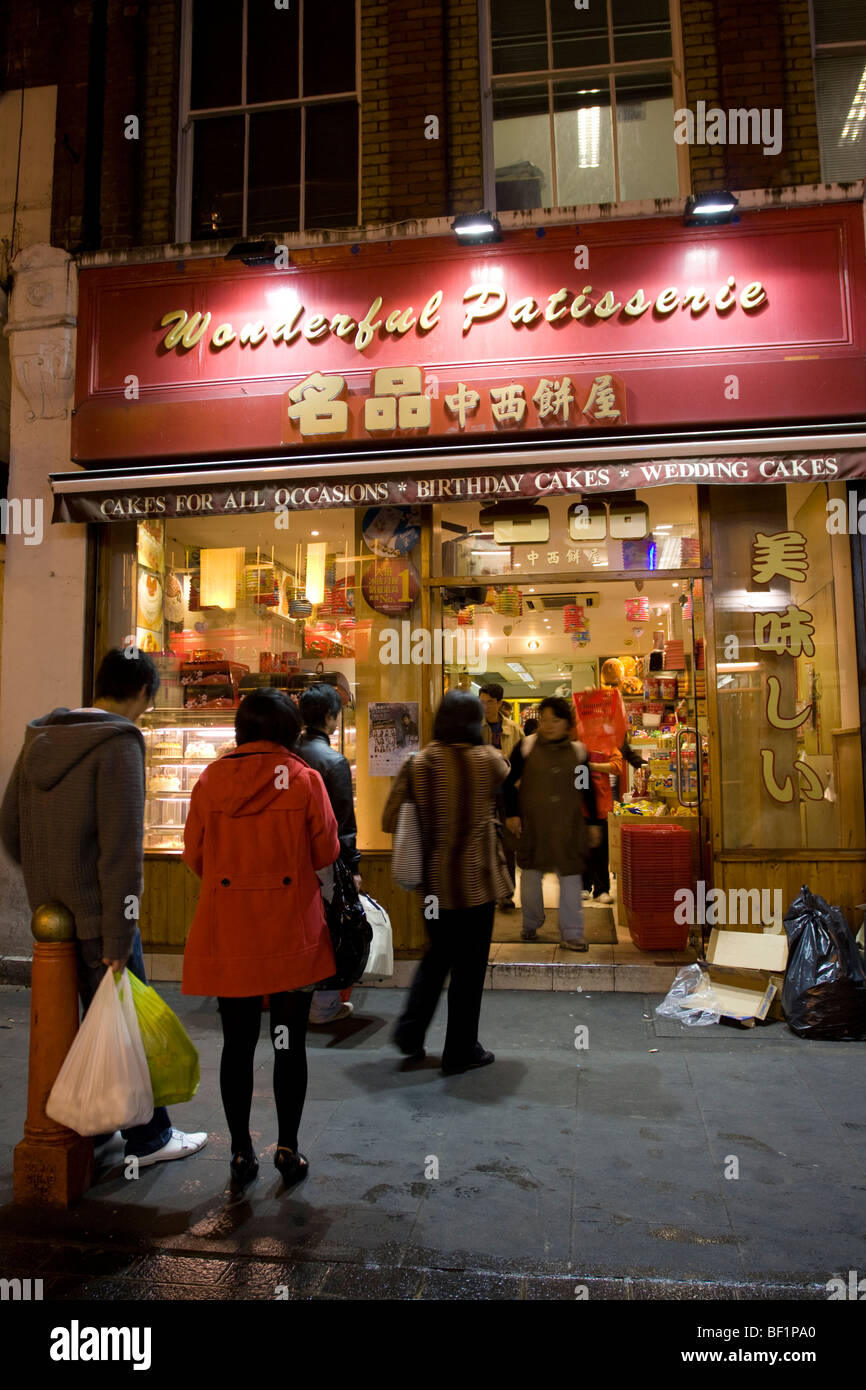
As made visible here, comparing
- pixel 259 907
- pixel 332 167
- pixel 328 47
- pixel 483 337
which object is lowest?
pixel 259 907

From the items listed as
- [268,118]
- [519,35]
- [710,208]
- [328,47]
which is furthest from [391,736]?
[328,47]

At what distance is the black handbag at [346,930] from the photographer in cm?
445

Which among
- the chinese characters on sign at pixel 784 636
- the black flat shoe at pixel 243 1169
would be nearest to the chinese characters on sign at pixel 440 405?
the chinese characters on sign at pixel 784 636

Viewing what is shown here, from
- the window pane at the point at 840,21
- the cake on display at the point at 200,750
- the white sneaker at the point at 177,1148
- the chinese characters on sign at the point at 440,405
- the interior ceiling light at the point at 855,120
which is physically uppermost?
the window pane at the point at 840,21

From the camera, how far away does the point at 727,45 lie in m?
7.04

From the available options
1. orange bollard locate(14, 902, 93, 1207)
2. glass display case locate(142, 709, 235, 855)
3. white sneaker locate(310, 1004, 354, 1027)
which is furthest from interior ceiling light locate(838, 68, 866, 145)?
orange bollard locate(14, 902, 93, 1207)

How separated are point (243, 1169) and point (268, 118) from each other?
857 cm

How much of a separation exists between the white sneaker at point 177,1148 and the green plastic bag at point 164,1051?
14.2 inches

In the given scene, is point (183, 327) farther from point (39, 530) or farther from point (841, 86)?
point (841, 86)

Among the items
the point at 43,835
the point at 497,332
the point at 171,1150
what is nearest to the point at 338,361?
the point at 497,332

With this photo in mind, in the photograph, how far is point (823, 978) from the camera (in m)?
5.47

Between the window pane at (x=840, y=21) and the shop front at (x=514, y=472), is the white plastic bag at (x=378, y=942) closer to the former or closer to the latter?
the shop front at (x=514, y=472)

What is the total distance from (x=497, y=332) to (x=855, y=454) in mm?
2763

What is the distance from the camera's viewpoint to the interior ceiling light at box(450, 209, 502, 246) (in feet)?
22.1
